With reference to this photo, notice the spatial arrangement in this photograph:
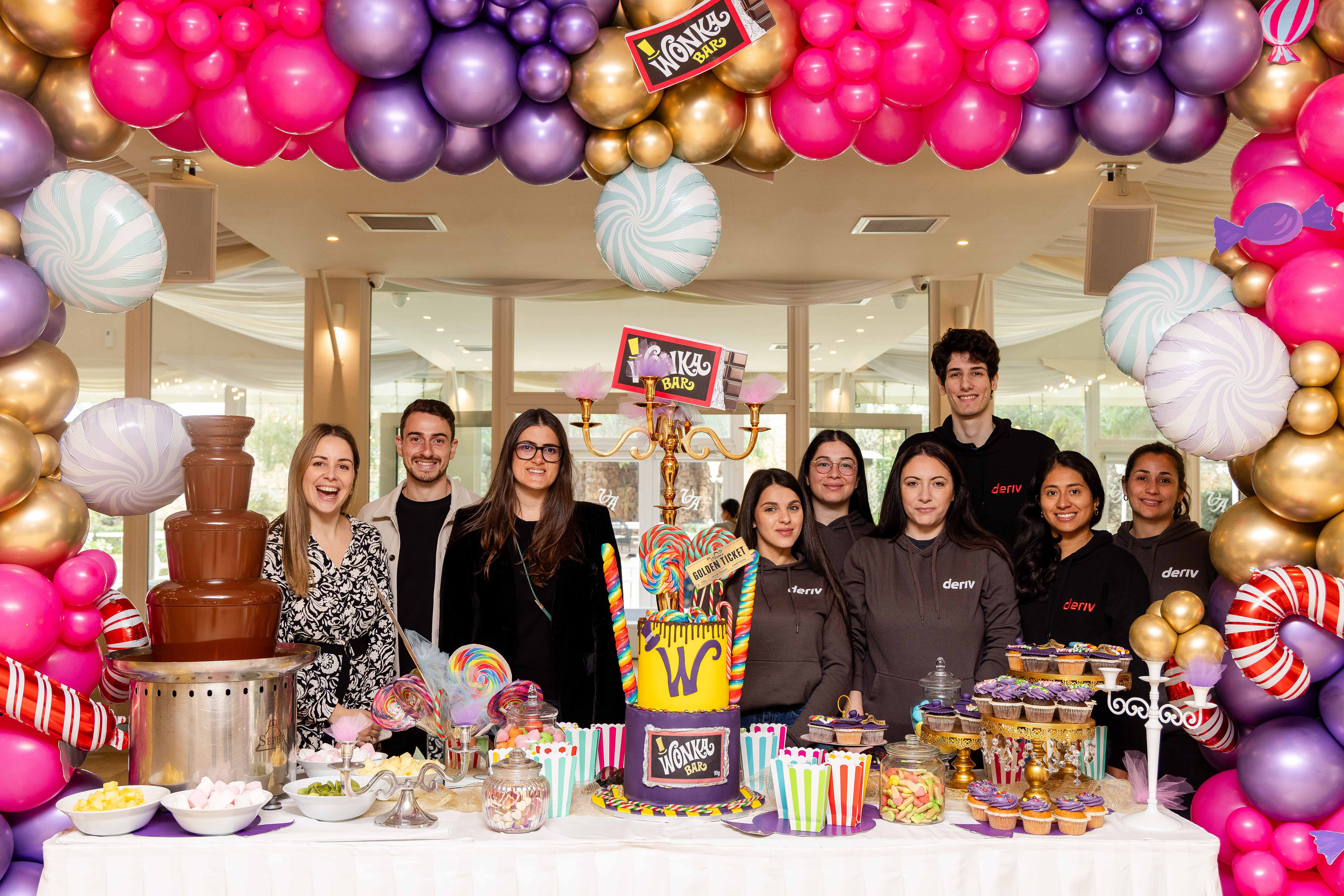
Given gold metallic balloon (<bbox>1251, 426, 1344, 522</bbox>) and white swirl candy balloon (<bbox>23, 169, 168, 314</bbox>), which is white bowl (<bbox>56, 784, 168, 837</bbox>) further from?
gold metallic balloon (<bbox>1251, 426, 1344, 522</bbox>)

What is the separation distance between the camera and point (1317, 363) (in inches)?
80.7

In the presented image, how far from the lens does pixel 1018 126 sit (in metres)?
2.29

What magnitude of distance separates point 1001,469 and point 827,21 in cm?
167

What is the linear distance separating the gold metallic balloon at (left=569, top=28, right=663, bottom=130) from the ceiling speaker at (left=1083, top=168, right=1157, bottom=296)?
3645 millimetres

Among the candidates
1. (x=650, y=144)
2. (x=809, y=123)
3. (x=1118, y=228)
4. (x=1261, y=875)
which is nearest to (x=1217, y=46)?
(x=809, y=123)

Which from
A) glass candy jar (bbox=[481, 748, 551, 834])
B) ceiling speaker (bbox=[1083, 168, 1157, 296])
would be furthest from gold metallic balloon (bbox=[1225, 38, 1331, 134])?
ceiling speaker (bbox=[1083, 168, 1157, 296])

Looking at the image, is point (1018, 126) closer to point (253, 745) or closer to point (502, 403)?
point (253, 745)

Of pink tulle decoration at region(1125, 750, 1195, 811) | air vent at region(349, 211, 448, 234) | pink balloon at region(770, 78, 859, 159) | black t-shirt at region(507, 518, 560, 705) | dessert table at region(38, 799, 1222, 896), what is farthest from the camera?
air vent at region(349, 211, 448, 234)

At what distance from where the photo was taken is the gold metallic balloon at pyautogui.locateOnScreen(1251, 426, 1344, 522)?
206 cm

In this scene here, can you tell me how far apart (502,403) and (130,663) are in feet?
18.6

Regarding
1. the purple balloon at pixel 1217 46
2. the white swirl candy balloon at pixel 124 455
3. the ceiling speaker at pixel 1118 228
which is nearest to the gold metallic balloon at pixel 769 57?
the purple balloon at pixel 1217 46

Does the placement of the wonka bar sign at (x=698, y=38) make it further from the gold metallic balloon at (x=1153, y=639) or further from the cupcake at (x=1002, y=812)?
the cupcake at (x=1002, y=812)

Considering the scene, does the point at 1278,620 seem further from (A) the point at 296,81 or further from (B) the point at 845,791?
(A) the point at 296,81

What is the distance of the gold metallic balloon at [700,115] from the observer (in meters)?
2.24
